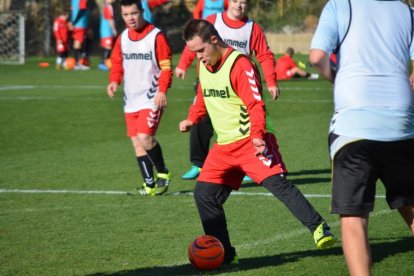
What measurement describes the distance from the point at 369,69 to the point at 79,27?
28.4 m

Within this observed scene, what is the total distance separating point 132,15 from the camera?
1055 cm

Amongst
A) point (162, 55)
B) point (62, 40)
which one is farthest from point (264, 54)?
point (62, 40)

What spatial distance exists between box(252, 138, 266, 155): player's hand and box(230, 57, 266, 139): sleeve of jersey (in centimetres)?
12

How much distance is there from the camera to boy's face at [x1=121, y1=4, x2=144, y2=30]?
34.5 ft

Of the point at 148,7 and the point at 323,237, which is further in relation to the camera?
the point at 148,7

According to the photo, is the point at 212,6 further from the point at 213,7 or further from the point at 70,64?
the point at 70,64

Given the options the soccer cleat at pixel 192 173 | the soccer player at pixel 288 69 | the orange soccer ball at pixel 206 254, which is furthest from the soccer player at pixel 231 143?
the soccer player at pixel 288 69

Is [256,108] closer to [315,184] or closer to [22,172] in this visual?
[315,184]

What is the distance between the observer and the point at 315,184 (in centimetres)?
1133

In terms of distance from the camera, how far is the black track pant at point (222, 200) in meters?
7.36

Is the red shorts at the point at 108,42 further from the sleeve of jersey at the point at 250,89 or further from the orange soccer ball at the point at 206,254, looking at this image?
the orange soccer ball at the point at 206,254

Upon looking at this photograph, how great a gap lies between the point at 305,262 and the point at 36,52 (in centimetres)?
3329

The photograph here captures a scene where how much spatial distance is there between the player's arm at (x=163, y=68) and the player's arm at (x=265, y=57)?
950 millimetres

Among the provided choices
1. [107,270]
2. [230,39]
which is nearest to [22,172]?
[230,39]
